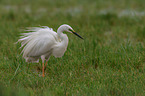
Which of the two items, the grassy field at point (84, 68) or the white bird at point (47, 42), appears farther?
the white bird at point (47, 42)

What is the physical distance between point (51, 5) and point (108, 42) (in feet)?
17.1

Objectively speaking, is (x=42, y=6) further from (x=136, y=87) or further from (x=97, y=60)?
(x=136, y=87)

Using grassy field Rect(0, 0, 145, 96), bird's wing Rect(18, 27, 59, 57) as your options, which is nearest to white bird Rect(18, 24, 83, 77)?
bird's wing Rect(18, 27, 59, 57)

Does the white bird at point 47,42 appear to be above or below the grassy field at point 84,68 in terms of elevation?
above

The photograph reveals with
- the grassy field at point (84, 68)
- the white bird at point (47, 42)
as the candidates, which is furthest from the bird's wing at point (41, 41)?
the grassy field at point (84, 68)

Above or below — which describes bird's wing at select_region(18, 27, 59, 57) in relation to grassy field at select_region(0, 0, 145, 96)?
above

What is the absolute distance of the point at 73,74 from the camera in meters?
4.20

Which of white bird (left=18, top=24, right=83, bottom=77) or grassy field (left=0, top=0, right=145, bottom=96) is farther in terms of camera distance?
white bird (left=18, top=24, right=83, bottom=77)

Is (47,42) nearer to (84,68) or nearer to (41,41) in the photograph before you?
(41,41)

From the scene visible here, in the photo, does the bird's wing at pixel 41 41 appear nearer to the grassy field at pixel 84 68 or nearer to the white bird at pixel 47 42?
the white bird at pixel 47 42

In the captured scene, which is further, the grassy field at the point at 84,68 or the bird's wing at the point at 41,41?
the bird's wing at the point at 41,41

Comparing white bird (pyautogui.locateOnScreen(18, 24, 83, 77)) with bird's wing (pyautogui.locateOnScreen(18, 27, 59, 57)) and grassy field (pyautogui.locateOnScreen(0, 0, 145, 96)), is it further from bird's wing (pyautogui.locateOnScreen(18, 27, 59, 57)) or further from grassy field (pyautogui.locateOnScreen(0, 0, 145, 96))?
grassy field (pyautogui.locateOnScreen(0, 0, 145, 96))

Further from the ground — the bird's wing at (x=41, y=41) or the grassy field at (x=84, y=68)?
the bird's wing at (x=41, y=41)

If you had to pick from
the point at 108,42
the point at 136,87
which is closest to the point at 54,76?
the point at 136,87
